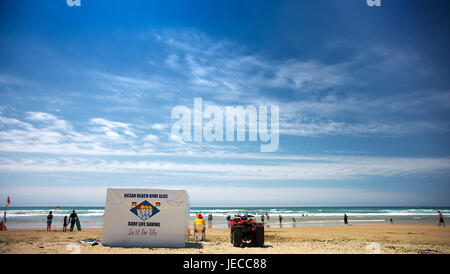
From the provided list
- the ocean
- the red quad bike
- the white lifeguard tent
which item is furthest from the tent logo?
the ocean

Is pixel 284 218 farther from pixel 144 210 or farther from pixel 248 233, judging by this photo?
pixel 144 210

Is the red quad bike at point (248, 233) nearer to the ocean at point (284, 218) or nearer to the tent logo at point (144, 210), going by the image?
the tent logo at point (144, 210)

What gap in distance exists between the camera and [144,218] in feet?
40.1

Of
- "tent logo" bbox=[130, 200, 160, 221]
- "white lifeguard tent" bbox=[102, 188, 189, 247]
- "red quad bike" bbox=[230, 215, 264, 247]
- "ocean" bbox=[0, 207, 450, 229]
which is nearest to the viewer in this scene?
"white lifeguard tent" bbox=[102, 188, 189, 247]

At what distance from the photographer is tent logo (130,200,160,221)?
12219 millimetres

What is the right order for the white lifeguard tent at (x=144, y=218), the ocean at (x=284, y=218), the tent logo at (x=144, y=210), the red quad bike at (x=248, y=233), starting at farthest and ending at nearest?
the ocean at (x=284, y=218) → the red quad bike at (x=248, y=233) → the tent logo at (x=144, y=210) → the white lifeguard tent at (x=144, y=218)

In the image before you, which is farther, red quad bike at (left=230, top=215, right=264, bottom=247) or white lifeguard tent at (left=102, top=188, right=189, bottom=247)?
red quad bike at (left=230, top=215, right=264, bottom=247)

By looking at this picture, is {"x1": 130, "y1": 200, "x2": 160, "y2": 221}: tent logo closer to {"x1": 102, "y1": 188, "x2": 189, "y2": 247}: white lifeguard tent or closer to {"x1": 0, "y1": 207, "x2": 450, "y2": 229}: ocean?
{"x1": 102, "y1": 188, "x2": 189, "y2": 247}: white lifeguard tent

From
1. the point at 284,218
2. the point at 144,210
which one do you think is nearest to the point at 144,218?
the point at 144,210

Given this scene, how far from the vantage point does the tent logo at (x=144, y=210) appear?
1222 cm

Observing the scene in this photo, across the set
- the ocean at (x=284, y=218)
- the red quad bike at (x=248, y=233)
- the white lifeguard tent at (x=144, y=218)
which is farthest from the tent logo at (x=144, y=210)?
the ocean at (x=284, y=218)
